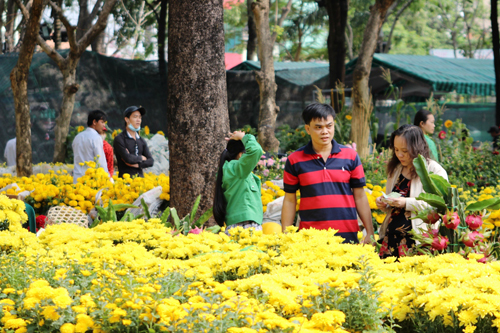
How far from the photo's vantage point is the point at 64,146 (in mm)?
9516

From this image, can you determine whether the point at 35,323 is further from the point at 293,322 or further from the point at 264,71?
the point at 264,71

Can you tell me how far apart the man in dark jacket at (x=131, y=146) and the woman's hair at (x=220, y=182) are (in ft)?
8.42

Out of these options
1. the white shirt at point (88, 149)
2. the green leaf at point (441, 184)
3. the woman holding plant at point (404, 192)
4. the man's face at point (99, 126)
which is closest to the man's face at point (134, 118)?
the man's face at point (99, 126)

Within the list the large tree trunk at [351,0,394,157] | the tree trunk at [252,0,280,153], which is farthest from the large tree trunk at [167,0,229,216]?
the tree trunk at [252,0,280,153]

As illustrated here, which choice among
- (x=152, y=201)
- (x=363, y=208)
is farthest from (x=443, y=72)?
(x=363, y=208)

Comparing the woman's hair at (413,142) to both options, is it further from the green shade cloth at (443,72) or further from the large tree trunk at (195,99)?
the green shade cloth at (443,72)

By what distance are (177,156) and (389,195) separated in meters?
2.23

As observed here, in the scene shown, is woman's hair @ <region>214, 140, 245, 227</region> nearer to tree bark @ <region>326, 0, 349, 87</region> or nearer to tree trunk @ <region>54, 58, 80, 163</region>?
tree trunk @ <region>54, 58, 80, 163</region>

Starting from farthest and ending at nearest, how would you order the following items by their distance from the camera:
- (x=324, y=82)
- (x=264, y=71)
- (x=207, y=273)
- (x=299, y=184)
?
(x=324, y=82), (x=264, y=71), (x=299, y=184), (x=207, y=273)

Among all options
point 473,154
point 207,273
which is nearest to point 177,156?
point 207,273

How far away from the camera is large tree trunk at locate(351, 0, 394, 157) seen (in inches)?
348

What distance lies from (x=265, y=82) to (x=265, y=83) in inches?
0.8

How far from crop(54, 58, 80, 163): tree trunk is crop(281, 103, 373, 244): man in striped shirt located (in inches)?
242

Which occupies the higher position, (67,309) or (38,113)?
(38,113)
